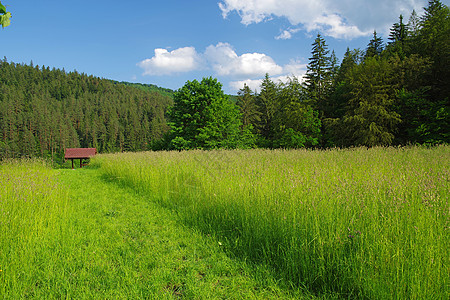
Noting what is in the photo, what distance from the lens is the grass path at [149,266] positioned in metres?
2.40

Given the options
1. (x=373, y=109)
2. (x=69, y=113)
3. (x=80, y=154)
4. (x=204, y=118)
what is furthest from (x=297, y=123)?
(x=69, y=113)

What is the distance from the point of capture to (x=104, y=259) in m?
3.08

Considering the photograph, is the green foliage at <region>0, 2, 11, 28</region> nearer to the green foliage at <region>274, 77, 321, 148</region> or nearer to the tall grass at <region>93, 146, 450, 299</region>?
the tall grass at <region>93, 146, 450, 299</region>

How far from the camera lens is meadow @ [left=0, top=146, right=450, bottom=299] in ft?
6.88

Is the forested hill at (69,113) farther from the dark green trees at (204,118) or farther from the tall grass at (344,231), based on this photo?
the dark green trees at (204,118)

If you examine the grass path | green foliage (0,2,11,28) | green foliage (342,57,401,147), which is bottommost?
the grass path

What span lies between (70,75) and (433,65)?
199573mm

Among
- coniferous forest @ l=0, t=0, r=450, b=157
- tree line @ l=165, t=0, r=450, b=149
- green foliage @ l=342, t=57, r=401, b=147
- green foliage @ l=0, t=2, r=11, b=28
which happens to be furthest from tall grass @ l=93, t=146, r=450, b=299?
green foliage @ l=342, t=57, r=401, b=147

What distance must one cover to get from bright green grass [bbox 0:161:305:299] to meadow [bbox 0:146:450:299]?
0.7 inches

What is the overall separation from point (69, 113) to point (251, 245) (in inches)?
4989

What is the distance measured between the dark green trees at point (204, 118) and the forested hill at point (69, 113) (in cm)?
1929

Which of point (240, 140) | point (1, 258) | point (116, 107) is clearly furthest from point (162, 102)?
point (1, 258)

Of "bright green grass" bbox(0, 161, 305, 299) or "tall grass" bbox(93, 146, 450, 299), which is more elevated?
"tall grass" bbox(93, 146, 450, 299)

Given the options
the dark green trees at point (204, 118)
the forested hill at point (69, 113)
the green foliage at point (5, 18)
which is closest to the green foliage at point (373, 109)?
the dark green trees at point (204, 118)
